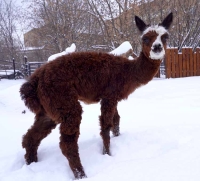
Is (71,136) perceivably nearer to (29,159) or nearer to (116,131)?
(29,159)

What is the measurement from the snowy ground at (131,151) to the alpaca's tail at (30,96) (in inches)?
35.7

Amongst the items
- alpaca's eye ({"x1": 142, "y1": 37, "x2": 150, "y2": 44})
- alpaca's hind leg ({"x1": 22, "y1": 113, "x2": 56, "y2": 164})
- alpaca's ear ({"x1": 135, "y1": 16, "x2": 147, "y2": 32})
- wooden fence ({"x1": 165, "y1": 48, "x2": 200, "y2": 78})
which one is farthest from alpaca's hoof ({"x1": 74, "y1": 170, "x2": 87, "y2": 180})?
wooden fence ({"x1": 165, "y1": 48, "x2": 200, "y2": 78})

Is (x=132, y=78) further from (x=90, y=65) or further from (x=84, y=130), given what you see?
(x=84, y=130)

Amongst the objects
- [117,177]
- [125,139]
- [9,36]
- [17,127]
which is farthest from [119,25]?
[9,36]

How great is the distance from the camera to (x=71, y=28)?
16.3 m

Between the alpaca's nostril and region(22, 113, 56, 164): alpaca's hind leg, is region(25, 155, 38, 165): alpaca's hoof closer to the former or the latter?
region(22, 113, 56, 164): alpaca's hind leg

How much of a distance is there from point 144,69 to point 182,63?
29.6ft

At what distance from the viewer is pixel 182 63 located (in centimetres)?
1175

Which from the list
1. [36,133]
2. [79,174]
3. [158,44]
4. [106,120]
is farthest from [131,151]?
[158,44]

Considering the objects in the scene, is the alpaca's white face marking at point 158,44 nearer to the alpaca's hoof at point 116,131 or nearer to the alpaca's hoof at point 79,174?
the alpaca's hoof at point 116,131

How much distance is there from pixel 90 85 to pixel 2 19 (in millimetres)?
23665

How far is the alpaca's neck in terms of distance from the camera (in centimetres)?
355

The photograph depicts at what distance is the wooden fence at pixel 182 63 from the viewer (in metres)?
11.3

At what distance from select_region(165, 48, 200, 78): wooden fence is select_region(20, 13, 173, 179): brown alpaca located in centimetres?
805
